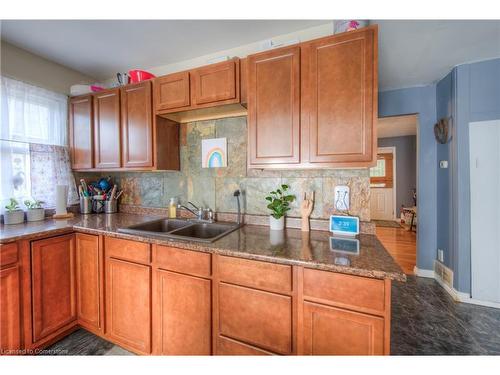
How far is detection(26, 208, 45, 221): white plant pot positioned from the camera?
6.22 feet

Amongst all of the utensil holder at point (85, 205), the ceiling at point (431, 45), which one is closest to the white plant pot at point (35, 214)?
the utensil holder at point (85, 205)

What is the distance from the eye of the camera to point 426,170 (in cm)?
287

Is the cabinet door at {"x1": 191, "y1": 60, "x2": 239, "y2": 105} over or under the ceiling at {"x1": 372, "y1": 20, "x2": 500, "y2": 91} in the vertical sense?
under

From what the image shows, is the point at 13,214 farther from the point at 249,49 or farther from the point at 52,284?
the point at 249,49

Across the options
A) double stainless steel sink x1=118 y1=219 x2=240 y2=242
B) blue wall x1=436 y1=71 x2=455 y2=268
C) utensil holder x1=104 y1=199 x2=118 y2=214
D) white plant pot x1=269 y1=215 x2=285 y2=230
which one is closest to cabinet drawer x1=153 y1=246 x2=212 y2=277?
double stainless steel sink x1=118 y1=219 x2=240 y2=242

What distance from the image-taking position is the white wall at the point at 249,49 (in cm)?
165

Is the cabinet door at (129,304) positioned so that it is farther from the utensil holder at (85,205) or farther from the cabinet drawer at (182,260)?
the utensil holder at (85,205)

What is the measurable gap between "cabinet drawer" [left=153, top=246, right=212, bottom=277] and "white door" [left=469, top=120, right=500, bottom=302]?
280cm

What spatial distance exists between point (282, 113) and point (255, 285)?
1.10m

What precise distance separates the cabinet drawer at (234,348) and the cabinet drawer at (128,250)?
0.70 m

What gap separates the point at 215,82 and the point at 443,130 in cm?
284

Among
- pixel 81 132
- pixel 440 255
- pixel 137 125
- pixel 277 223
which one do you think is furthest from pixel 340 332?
pixel 81 132

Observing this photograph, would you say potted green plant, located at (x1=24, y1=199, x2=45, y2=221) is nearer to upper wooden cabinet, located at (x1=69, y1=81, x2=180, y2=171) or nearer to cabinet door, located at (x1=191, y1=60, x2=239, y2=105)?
upper wooden cabinet, located at (x1=69, y1=81, x2=180, y2=171)
